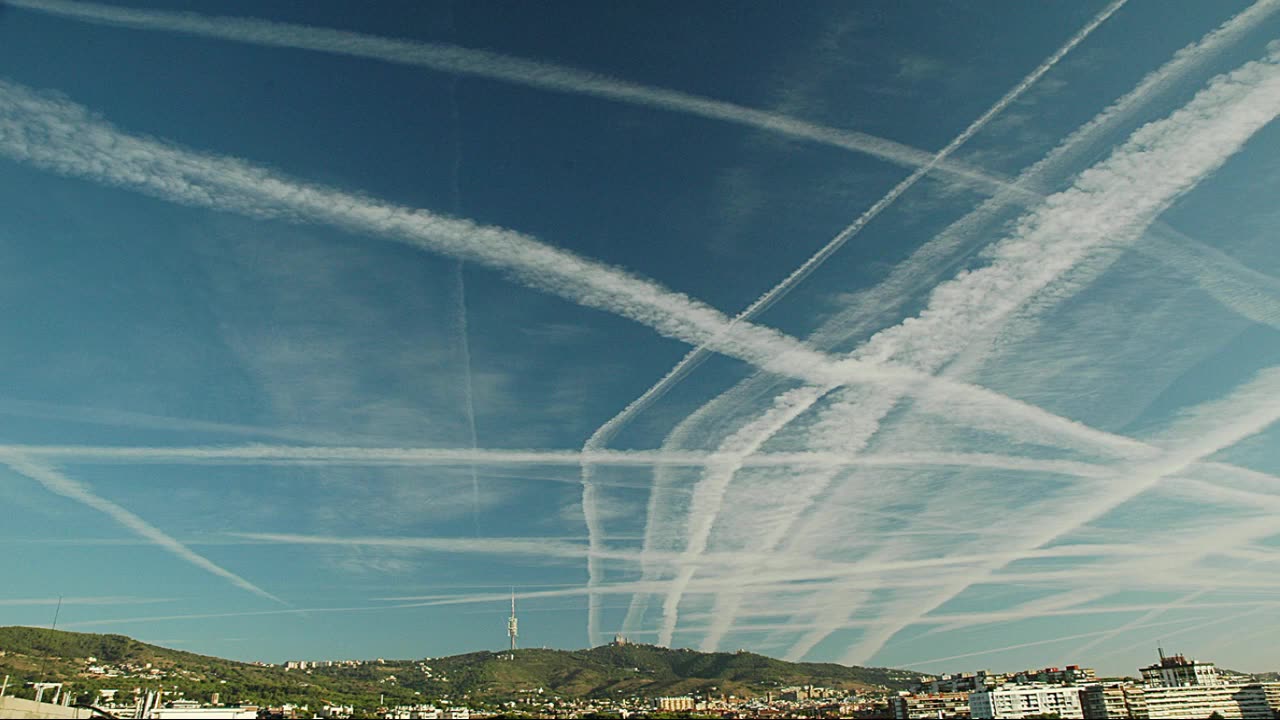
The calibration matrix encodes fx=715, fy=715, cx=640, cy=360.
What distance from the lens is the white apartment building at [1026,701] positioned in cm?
11369

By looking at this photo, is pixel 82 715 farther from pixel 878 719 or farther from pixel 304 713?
pixel 878 719

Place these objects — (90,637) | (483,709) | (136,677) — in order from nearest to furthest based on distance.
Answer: (136,677), (483,709), (90,637)

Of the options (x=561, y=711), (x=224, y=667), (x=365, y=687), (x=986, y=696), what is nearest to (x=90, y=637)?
(x=224, y=667)

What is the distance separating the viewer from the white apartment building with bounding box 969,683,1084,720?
11369 centimetres

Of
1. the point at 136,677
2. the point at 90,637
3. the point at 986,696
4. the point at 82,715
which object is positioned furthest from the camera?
the point at 90,637

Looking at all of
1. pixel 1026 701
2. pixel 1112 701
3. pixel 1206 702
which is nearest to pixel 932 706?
pixel 1026 701

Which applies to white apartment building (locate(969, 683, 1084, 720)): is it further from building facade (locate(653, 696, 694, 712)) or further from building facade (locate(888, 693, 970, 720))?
building facade (locate(653, 696, 694, 712))

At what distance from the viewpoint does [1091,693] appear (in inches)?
4604

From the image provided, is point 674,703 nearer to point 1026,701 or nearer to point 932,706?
point 932,706

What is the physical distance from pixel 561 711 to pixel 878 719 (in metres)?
75.7

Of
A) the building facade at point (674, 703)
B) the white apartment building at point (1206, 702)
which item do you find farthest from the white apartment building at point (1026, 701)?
the building facade at point (674, 703)

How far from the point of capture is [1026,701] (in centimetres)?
11450

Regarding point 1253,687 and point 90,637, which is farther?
point 90,637

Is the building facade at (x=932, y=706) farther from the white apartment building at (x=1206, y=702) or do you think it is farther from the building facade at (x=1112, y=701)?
the white apartment building at (x=1206, y=702)
